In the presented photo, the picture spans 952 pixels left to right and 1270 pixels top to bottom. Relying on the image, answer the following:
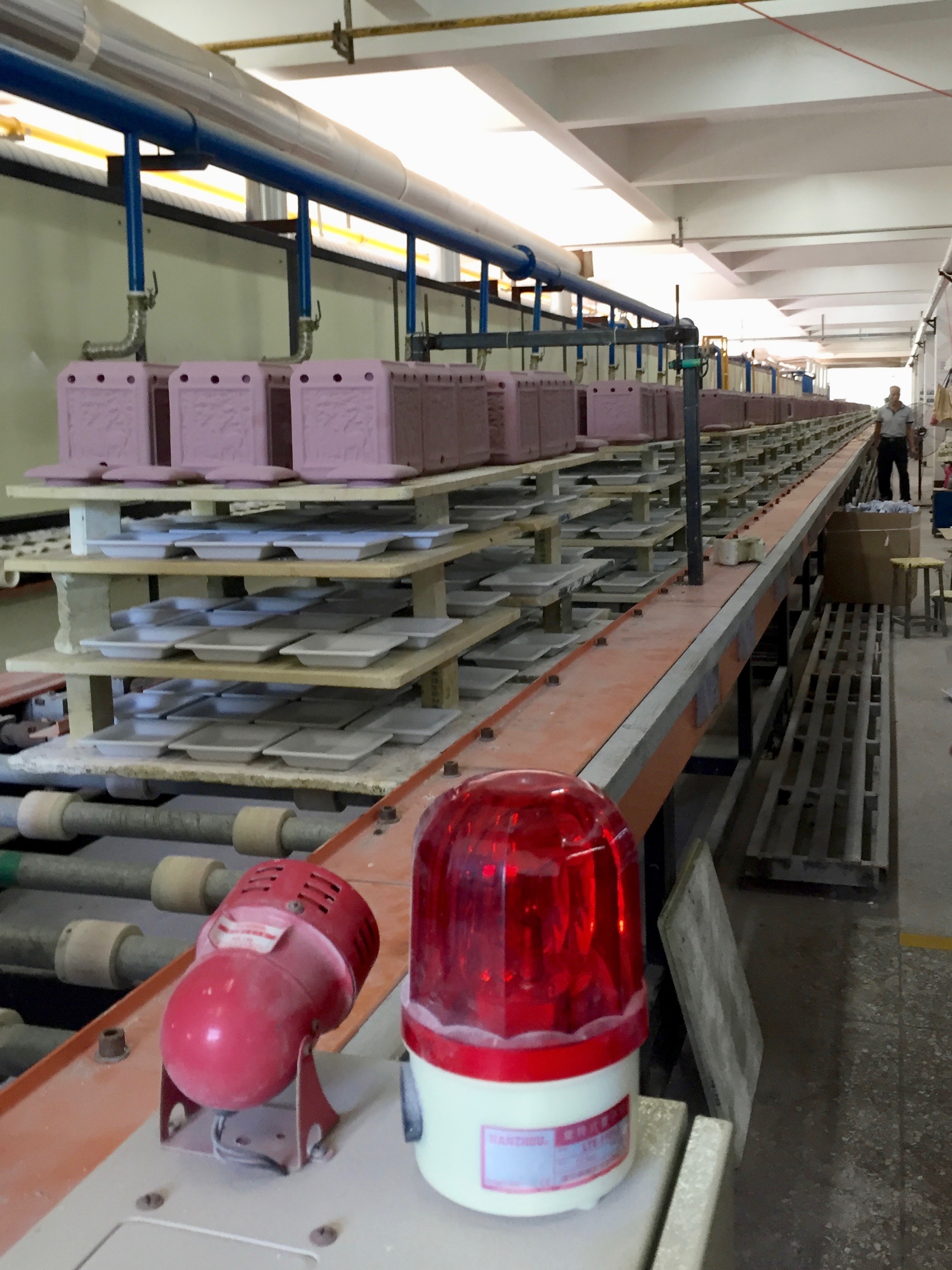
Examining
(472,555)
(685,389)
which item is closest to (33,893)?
(472,555)

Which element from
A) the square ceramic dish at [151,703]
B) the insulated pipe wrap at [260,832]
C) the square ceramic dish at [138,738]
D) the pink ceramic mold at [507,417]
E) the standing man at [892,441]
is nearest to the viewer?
the insulated pipe wrap at [260,832]

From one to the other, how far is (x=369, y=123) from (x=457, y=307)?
1503mm

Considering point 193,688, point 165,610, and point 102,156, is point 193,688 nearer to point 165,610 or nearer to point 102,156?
point 165,610

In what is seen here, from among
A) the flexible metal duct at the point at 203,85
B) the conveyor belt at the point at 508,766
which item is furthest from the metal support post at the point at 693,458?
the flexible metal duct at the point at 203,85

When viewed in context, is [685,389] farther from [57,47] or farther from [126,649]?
[57,47]

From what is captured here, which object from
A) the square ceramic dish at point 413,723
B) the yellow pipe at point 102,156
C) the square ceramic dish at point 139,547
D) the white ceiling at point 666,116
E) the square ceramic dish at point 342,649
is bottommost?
the square ceramic dish at point 413,723

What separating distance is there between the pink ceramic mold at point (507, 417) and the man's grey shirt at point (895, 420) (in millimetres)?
14704

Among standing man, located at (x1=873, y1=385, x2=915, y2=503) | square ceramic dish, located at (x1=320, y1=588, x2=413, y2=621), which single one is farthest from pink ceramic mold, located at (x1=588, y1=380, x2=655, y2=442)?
standing man, located at (x1=873, y1=385, x2=915, y2=503)

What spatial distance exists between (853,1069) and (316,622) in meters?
1.90

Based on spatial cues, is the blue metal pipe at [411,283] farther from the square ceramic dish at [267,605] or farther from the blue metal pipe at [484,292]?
the square ceramic dish at [267,605]

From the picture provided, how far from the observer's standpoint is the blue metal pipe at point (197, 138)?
2.15m

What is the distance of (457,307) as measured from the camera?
938cm

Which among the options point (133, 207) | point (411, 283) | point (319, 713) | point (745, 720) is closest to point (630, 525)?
point (745, 720)

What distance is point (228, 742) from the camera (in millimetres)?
2473
